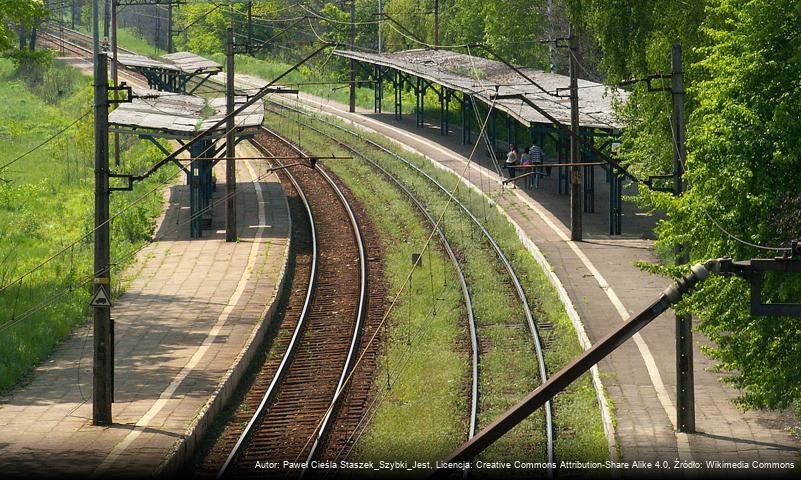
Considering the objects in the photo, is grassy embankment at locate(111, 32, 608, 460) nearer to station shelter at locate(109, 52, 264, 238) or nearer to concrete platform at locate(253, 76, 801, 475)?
concrete platform at locate(253, 76, 801, 475)

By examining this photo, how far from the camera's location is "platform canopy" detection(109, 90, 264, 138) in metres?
36.0

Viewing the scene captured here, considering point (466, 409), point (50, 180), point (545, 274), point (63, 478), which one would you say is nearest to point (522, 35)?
point (50, 180)

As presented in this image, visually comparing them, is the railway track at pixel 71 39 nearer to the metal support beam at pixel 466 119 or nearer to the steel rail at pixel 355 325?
the metal support beam at pixel 466 119

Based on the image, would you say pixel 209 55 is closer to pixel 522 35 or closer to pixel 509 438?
pixel 522 35

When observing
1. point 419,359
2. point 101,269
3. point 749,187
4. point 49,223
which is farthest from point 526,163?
point 749,187

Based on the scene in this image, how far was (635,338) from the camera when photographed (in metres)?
24.4

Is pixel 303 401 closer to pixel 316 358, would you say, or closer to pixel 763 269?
pixel 316 358

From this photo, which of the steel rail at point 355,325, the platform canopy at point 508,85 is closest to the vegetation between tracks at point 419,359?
the steel rail at point 355,325

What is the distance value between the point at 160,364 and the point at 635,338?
9062mm

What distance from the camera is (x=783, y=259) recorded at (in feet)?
38.0

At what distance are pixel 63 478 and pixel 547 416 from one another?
7452mm

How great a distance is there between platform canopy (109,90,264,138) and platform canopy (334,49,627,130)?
755 centimetres

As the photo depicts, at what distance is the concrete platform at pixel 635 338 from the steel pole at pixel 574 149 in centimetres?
50

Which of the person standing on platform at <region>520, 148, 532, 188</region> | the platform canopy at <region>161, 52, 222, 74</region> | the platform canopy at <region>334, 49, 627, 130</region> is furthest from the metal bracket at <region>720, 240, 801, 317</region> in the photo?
the platform canopy at <region>161, 52, 222, 74</region>
